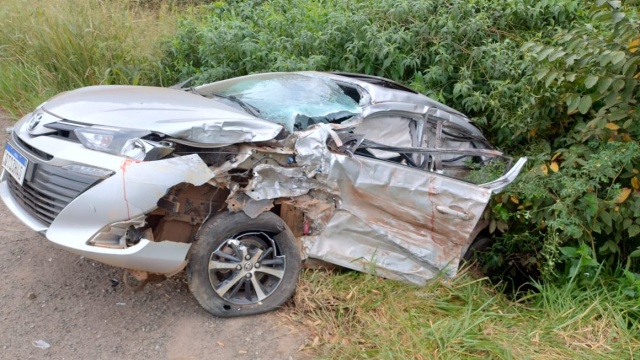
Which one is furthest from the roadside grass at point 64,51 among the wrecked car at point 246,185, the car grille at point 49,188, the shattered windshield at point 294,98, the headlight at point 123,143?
the headlight at point 123,143

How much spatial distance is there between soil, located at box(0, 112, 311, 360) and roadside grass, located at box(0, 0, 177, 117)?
3.36 m

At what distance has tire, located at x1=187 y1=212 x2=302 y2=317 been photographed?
354 cm

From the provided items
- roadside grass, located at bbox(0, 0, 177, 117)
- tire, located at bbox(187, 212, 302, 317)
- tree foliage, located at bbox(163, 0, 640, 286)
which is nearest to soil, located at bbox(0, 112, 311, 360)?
tire, located at bbox(187, 212, 302, 317)

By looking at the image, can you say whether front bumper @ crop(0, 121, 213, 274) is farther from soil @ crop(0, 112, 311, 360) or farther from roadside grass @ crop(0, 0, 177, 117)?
roadside grass @ crop(0, 0, 177, 117)

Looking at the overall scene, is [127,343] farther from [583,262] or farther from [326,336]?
[583,262]

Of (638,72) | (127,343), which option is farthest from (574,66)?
(127,343)

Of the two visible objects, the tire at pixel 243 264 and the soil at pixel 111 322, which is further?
the tire at pixel 243 264

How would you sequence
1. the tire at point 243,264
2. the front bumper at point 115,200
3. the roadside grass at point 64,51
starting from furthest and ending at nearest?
the roadside grass at point 64,51
the tire at point 243,264
the front bumper at point 115,200

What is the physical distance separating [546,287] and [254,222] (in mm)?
2229

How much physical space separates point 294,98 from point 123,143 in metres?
1.43

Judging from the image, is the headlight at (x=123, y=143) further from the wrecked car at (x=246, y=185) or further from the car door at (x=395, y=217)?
the car door at (x=395, y=217)

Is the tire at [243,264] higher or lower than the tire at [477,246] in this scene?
higher

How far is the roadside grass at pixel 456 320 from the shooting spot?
3.45m

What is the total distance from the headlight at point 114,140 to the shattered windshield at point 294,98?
1.02 metres
